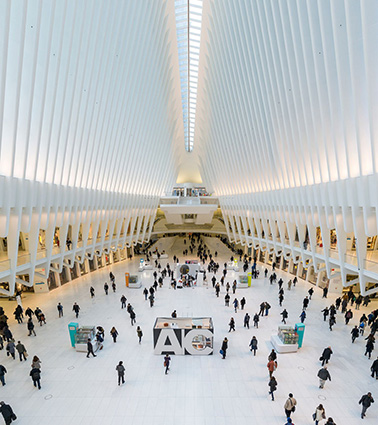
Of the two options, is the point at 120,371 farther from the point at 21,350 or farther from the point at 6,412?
the point at 21,350

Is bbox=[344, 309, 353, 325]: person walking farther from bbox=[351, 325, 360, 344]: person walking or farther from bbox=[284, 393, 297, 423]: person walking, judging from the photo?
bbox=[284, 393, 297, 423]: person walking

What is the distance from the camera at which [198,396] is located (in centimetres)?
879

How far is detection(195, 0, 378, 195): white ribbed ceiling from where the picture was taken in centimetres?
868

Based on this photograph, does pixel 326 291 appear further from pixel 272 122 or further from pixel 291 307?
pixel 272 122

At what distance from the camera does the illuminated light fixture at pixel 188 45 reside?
21.9 m

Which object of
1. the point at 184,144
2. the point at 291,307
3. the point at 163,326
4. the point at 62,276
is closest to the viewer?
the point at 163,326

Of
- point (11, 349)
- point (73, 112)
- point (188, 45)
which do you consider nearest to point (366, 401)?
point (11, 349)

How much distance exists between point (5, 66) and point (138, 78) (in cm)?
1208

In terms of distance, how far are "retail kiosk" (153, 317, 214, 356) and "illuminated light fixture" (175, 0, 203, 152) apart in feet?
74.3

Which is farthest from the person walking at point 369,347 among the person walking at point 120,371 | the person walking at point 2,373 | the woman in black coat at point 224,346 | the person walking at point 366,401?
the person walking at point 2,373

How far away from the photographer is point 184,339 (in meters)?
Answer: 11.0

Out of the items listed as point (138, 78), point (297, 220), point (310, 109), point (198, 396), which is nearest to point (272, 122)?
point (310, 109)

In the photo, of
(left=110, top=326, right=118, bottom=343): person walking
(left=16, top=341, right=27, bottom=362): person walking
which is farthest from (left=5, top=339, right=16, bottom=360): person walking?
(left=110, top=326, right=118, bottom=343): person walking

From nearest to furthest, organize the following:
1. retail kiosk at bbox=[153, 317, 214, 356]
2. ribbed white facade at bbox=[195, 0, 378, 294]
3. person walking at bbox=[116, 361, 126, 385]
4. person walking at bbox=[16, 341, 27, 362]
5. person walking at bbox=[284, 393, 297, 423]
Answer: person walking at bbox=[284, 393, 297, 423]
ribbed white facade at bbox=[195, 0, 378, 294]
person walking at bbox=[116, 361, 126, 385]
person walking at bbox=[16, 341, 27, 362]
retail kiosk at bbox=[153, 317, 214, 356]
